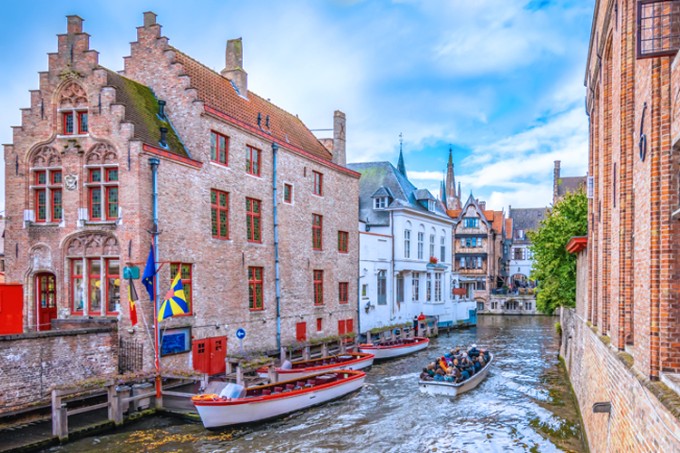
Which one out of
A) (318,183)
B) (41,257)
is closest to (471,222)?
(318,183)

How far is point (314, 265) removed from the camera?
27.9 meters

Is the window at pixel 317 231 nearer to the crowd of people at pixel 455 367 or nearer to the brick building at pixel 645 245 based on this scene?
the crowd of people at pixel 455 367

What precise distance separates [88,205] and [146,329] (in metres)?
4.66

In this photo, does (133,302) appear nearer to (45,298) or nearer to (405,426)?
(45,298)

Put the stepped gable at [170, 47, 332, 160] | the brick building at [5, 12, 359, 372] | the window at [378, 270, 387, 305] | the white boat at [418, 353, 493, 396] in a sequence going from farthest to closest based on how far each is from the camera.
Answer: the window at [378, 270, 387, 305]
the stepped gable at [170, 47, 332, 160]
the white boat at [418, 353, 493, 396]
the brick building at [5, 12, 359, 372]

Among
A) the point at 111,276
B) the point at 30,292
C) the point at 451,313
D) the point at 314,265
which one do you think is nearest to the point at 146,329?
the point at 111,276

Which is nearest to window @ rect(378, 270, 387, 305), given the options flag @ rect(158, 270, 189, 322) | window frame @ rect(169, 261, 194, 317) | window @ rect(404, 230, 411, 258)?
window @ rect(404, 230, 411, 258)

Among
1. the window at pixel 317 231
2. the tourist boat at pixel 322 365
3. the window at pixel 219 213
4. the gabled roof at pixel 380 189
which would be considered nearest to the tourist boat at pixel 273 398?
the tourist boat at pixel 322 365

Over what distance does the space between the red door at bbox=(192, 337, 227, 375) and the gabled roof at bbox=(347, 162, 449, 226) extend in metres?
18.0

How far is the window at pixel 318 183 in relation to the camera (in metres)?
28.3

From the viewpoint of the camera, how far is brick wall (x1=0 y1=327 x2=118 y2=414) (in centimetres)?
1441

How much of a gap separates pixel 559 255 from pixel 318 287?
41.8ft

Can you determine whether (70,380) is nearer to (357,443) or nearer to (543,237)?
(357,443)

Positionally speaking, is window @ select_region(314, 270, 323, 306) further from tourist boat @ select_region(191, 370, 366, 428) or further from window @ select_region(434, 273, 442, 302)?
window @ select_region(434, 273, 442, 302)
